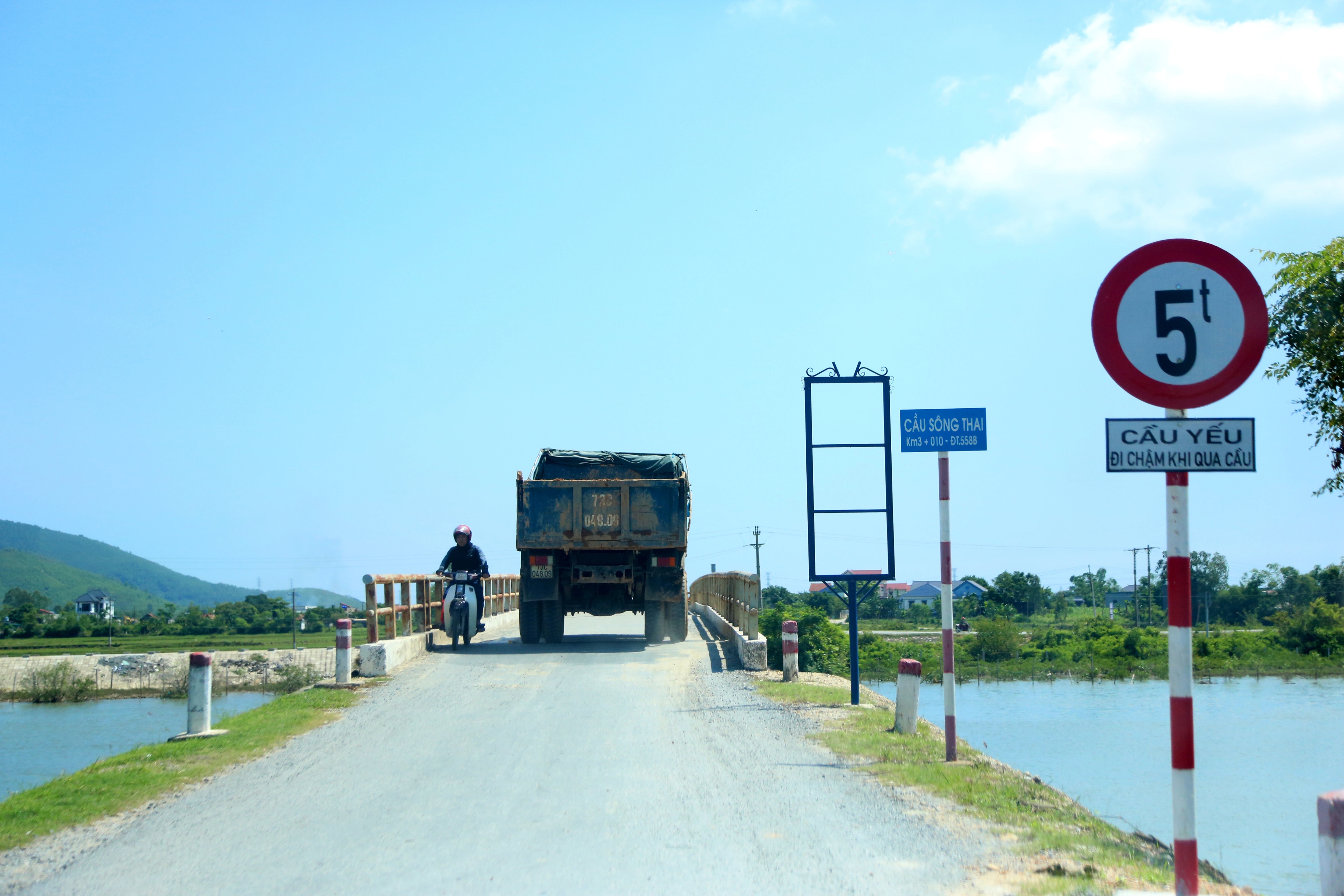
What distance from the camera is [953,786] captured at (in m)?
7.75

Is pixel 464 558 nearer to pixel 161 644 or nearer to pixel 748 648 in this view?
pixel 748 648

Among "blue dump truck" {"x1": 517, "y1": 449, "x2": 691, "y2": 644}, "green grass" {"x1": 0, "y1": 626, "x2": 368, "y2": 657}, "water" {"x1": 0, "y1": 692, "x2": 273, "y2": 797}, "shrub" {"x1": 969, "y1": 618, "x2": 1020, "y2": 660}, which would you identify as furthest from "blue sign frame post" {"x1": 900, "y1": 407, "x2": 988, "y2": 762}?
"shrub" {"x1": 969, "y1": 618, "x2": 1020, "y2": 660}

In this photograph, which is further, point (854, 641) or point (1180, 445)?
point (854, 641)

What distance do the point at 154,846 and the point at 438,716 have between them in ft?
17.3

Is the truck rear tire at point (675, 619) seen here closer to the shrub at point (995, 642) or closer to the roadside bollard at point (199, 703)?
the roadside bollard at point (199, 703)

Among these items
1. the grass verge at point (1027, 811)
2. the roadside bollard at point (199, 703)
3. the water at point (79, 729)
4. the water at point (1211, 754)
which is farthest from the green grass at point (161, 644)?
the grass verge at point (1027, 811)

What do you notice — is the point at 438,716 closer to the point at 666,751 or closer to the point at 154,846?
the point at 666,751

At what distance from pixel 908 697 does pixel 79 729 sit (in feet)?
60.0

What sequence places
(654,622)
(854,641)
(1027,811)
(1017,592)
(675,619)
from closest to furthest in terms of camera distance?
(1027,811)
(854,641)
(654,622)
(675,619)
(1017,592)

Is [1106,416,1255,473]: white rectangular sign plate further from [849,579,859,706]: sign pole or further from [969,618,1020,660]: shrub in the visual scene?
[969,618,1020,660]: shrub

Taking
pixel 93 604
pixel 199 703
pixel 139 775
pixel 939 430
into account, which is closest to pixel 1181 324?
pixel 939 430

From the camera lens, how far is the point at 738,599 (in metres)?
20.6

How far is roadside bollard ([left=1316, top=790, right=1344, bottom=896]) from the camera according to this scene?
12.1ft

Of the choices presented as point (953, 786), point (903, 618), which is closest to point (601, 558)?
point (953, 786)
